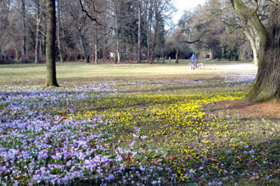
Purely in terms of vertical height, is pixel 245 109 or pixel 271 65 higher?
pixel 271 65

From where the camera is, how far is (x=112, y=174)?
358 centimetres

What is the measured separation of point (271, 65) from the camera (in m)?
7.31

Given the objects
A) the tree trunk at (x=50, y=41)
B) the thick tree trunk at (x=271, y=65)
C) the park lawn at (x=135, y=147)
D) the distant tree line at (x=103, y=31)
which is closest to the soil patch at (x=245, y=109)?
the park lawn at (x=135, y=147)

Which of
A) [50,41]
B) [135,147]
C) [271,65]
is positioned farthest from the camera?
[50,41]

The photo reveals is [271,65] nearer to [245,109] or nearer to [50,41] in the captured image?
[245,109]

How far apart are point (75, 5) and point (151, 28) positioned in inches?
720

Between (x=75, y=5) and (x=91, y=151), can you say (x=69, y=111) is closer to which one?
(x=91, y=151)

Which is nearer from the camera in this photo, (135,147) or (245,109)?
(135,147)

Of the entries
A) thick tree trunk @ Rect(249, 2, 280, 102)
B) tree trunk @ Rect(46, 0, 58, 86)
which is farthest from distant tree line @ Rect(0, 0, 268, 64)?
thick tree trunk @ Rect(249, 2, 280, 102)

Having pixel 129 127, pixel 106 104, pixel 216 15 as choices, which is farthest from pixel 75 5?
pixel 129 127

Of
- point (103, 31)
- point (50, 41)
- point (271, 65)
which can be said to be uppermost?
point (103, 31)

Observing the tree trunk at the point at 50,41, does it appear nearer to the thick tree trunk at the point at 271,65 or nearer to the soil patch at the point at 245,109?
the soil patch at the point at 245,109

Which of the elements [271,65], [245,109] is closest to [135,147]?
[245,109]

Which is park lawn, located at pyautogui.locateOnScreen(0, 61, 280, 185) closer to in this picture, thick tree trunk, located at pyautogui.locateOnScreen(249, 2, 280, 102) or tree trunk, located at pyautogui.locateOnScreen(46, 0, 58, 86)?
thick tree trunk, located at pyautogui.locateOnScreen(249, 2, 280, 102)
